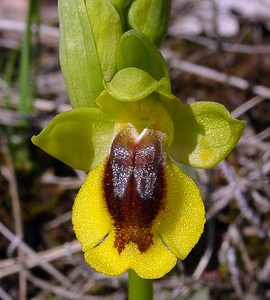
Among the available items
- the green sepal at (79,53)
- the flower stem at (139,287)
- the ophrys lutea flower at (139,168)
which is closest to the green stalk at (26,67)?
the green sepal at (79,53)

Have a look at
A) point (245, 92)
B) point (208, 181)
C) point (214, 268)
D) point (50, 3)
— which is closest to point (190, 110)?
point (208, 181)

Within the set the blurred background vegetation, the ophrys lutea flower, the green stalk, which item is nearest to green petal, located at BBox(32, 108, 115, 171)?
the ophrys lutea flower

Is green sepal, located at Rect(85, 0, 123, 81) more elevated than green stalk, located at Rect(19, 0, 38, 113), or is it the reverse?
green sepal, located at Rect(85, 0, 123, 81)

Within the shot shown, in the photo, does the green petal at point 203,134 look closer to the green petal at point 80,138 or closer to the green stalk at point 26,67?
the green petal at point 80,138

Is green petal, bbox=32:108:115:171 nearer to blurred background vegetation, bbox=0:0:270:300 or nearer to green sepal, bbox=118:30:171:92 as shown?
green sepal, bbox=118:30:171:92

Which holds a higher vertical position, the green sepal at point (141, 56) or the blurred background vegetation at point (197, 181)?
the green sepal at point (141, 56)

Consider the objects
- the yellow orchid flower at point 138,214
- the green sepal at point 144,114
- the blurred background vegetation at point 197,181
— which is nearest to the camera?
the yellow orchid flower at point 138,214

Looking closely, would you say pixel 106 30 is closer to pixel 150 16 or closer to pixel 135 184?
pixel 150 16
